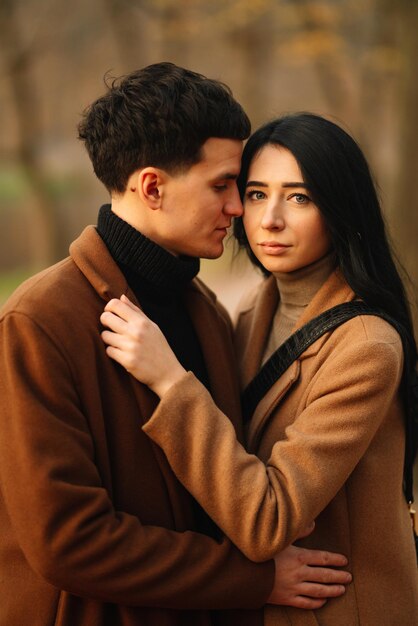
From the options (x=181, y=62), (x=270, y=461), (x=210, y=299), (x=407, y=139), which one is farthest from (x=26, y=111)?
(x=270, y=461)

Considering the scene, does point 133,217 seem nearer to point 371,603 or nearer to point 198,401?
point 198,401

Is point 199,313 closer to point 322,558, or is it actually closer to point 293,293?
point 293,293

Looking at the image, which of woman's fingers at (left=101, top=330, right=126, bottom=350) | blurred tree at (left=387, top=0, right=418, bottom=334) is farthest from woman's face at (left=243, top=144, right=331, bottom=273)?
blurred tree at (left=387, top=0, right=418, bottom=334)

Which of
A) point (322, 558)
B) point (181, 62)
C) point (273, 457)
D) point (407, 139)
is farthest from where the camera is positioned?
point (181, 62)

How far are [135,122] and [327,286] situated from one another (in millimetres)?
869

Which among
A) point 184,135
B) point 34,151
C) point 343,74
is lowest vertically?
point 184,135

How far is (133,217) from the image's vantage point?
260 cm

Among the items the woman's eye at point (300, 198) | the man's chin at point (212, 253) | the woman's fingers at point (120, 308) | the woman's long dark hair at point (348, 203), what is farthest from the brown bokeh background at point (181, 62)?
the woman's fingers at point (120, 308)

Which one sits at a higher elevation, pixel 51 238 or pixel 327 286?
pixel 51 238

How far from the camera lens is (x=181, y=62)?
50.4 feet

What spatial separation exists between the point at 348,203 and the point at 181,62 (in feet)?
44.2

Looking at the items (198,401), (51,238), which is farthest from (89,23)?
(198,401)

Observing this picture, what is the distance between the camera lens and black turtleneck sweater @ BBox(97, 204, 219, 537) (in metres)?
2.55

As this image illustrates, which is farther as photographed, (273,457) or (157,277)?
(157,277)
